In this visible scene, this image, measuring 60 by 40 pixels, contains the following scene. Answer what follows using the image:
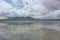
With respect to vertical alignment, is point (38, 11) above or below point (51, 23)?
above

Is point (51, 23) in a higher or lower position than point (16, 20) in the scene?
lower

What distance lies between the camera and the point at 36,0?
1.83m

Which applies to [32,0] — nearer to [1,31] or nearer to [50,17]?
[50,17]

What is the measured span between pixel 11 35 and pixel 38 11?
1.93 feet

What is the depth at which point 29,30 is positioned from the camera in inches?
73.1

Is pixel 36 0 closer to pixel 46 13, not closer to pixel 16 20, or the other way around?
pixel 46 13

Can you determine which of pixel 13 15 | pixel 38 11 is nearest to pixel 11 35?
pixel 13 15

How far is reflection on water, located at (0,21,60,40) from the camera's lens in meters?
1.85

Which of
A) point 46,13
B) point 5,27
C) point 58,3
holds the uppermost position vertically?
point 58,3

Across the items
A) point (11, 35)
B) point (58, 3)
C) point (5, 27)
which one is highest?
point (58, 3)

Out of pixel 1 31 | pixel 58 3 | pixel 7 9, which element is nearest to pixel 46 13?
pixel 58 3

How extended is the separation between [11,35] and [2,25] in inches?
8.6

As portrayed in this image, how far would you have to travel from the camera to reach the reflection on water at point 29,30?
1.85 metres

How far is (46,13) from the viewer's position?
184 centimetres
